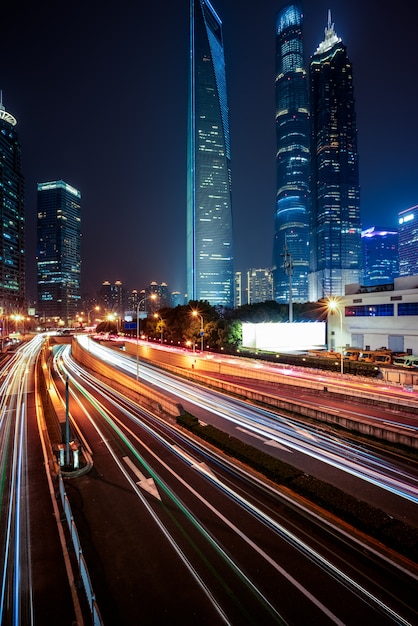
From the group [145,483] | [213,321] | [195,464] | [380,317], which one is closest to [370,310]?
[380,317]

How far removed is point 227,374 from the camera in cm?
4125

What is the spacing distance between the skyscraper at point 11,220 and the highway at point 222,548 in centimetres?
15392

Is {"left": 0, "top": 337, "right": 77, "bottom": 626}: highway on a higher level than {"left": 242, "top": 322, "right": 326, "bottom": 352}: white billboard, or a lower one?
lower

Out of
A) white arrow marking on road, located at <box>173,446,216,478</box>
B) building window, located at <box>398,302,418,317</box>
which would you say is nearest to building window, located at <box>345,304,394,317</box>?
building window, located at <box>398,302,418,317</box>

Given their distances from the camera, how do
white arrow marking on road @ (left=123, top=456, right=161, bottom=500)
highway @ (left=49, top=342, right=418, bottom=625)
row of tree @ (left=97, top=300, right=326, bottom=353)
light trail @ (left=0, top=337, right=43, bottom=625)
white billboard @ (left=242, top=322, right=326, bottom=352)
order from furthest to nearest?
row of tree @ (left=97, top=300, right=326, bottom=353)
white billboard @ (left=242, top=322, right=326, bottom=352)
white arrow marking on road @ (left=123, top=456, right=161, bottom=500)
light trail @ (left=0, top=337, right=43, bottom=625)
highway @ (left=49, top=342, right=418, bottom=625)

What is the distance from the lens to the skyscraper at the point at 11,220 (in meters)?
151

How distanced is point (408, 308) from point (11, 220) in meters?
181

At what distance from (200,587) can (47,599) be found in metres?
4.36

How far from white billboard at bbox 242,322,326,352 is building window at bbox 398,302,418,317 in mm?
14549

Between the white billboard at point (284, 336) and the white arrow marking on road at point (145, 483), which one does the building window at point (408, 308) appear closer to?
the white billboard at point (284, 336)

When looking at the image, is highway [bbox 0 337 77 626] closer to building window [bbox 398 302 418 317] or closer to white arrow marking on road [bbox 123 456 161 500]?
white arrow marking on road [bbox 123 456 161 500]

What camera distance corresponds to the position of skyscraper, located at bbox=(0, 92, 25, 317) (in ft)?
494

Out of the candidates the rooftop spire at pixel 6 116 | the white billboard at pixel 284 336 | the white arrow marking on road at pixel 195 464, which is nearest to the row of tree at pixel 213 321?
the white billboard at pixel 284 336

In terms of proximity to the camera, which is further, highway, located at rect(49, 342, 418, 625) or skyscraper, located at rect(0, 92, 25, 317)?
skyscraper, located at rect(0, 92, 25, 317)
